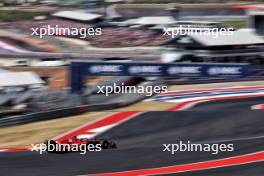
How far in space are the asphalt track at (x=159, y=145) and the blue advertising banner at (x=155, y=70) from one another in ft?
4.41

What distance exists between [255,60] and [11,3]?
42.9 m

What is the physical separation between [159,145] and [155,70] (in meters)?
6.26

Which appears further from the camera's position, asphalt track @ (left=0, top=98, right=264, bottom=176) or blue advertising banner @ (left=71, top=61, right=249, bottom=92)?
blue advertising banner @ (left=71, top=61, right=249, bottom=92)

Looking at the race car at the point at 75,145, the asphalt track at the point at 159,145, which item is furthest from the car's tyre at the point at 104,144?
the asphalt track at the point at 159,145

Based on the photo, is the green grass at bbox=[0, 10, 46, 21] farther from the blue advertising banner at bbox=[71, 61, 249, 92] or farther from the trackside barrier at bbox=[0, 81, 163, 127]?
the trackside barrier at bbox=[0, 81, 163, 127]

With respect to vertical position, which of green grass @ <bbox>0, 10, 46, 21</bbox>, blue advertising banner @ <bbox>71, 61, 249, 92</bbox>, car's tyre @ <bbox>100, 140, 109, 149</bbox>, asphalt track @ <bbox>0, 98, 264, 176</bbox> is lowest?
asphalt track @ <bbox>0, 98, 264, 176</bbox>

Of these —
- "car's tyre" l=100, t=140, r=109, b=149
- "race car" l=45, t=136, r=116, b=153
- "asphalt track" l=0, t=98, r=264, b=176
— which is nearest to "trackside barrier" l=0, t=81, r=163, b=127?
"asphalt track" l=0, t=98, r=264, b=176

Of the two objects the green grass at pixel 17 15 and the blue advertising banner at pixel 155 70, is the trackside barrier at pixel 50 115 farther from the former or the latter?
the green grass at pixel 17 15

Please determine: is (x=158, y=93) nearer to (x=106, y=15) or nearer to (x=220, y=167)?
(x=220, y=167)

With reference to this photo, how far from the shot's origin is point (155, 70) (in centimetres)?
1806

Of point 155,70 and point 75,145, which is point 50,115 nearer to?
point 155,70

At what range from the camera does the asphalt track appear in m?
10.2

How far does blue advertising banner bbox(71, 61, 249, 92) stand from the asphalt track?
1344 millimetres

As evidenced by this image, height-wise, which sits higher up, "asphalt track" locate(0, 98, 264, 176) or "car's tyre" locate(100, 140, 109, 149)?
"car's tyre" locate(100, 140, 109, 149)
